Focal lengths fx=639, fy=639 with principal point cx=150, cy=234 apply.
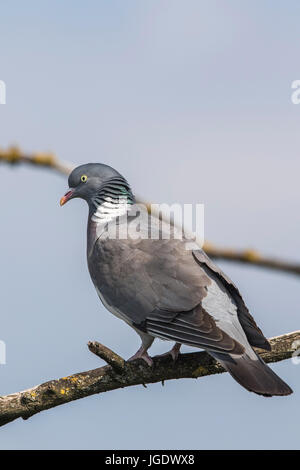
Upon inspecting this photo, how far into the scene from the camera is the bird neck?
4949mm

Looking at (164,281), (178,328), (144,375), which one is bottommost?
(144,375)

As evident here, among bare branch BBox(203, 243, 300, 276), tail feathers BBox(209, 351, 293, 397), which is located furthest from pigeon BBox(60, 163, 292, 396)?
bare branch BBox(203, 243, 300, 276)

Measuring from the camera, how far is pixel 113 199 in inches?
196

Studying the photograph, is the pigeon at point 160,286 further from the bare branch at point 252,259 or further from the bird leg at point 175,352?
the bare branch at point 252,259

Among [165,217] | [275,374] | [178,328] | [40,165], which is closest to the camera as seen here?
[40,165]

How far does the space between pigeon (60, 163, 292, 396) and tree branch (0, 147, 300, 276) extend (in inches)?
111

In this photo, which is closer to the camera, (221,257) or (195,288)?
(221,257)

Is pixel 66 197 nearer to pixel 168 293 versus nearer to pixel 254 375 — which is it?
pixel 168 293

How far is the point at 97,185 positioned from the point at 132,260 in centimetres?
75

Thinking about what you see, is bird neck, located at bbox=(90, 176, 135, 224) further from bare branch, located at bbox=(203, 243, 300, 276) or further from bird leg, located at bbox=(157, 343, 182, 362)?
bare branch, located at bbox=(203, 243, 300, 276)

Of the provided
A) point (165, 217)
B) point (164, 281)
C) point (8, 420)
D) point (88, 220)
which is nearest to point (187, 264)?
point (164, 281)

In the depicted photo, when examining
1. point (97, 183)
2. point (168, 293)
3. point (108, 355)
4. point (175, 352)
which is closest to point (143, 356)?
point (175, 352)

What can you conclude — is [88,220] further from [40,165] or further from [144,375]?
[40,165]

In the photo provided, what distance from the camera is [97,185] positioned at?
5.01m
